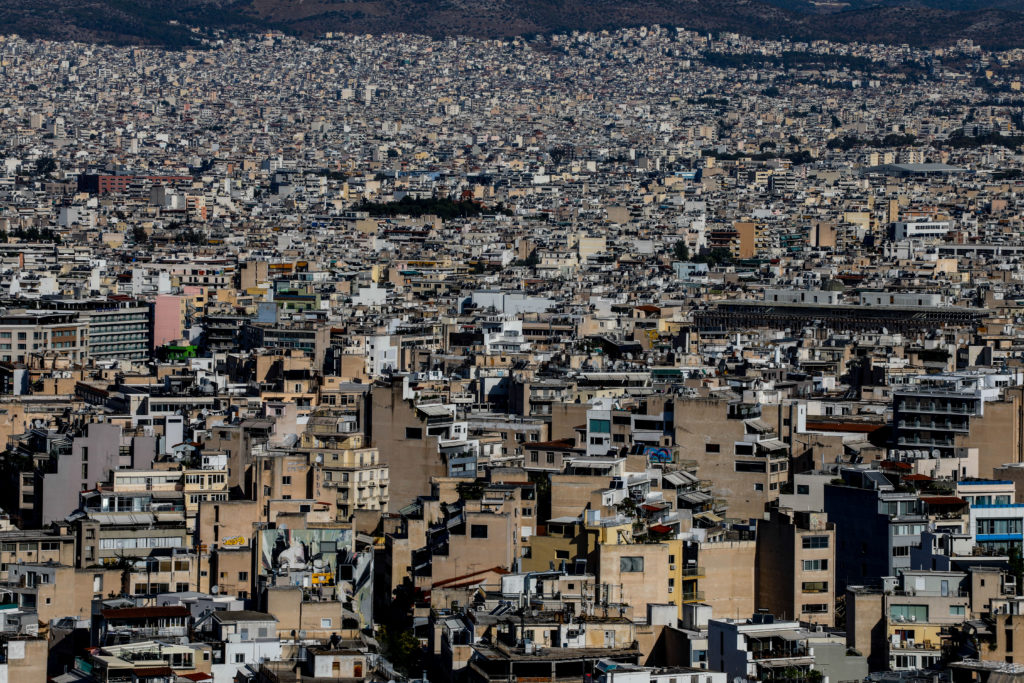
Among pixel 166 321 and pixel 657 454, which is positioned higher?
pixel 166 321

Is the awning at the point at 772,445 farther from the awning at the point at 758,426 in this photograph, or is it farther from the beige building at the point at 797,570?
the beige building at the point at 797,570

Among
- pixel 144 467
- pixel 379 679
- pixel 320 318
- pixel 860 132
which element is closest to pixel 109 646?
pixel 379 679

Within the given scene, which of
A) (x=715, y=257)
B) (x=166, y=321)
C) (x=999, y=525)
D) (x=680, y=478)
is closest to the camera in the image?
(x=999, y=525)

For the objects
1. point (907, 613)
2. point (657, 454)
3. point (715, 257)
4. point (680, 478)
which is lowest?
point (907, 613)

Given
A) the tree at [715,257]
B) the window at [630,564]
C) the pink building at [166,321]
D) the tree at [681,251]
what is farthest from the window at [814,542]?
the tree at [681,251]

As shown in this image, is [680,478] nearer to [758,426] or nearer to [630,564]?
[758,426]

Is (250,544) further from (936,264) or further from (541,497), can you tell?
(936,264)

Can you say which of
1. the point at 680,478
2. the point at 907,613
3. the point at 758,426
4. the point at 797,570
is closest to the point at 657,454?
the point at 758,426

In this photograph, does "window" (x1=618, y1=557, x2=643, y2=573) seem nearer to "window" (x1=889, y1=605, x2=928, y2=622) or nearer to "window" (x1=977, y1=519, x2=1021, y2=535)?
"window" (x1=889, y1=605, x2=928, y2=622)
